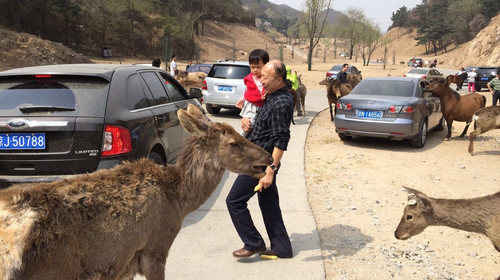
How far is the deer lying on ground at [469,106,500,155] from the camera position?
9.45 m

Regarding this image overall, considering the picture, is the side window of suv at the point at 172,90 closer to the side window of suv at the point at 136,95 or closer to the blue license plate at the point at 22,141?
the side window of suv at the point at 136,95

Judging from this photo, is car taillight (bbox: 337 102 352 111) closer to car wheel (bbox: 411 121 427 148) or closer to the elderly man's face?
car wheel (bbox: 411 121 427 148)

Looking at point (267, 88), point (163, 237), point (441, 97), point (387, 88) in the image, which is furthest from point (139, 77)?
point (441, 97)

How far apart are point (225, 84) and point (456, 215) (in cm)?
1070

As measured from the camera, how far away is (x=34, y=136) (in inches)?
146

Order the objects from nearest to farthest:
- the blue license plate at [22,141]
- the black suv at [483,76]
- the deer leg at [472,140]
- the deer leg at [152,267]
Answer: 1. the deer leg at [152,267]
2. the blue license plate at [22,141]
3. the deer leg at [472,140]
4. the black suv at [483,76]

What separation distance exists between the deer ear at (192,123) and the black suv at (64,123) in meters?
1.47

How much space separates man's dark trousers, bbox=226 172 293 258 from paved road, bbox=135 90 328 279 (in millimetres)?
184

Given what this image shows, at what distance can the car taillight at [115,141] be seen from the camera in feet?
12.8

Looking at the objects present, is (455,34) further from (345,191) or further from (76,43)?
(345,191)

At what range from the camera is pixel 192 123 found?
2818 mm

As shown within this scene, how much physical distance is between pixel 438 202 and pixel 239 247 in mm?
2297

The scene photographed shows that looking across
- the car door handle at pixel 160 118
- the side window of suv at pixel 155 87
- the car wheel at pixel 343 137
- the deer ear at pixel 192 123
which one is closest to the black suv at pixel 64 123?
the car door handle at pixel 160 118

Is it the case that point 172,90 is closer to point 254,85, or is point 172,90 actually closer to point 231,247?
point 254,85
